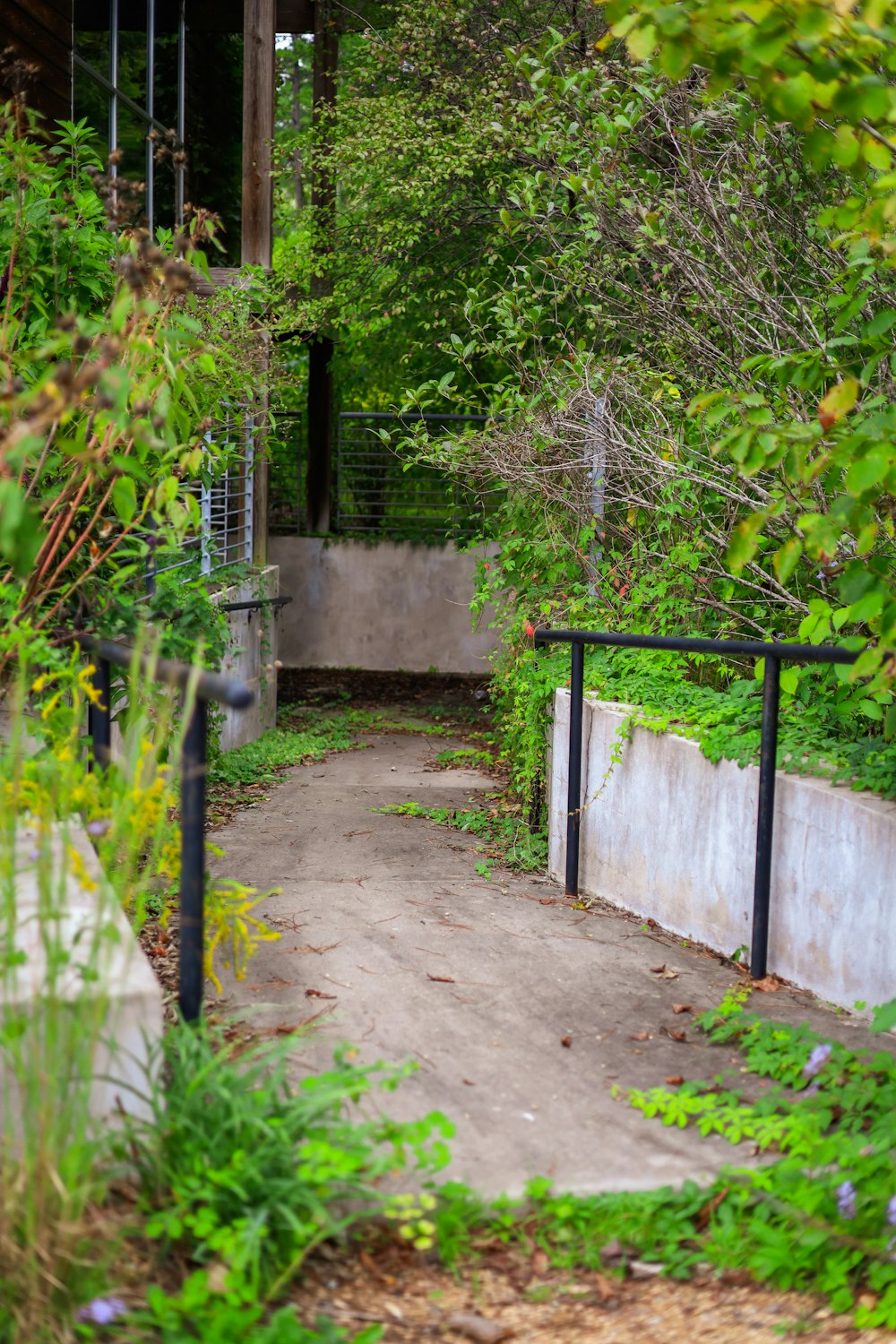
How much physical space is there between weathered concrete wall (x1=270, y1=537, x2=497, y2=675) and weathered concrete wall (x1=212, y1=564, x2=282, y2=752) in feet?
9.98

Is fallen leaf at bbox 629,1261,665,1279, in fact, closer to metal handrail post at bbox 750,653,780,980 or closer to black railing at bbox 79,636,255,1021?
black railing at bbox 79,636,255,1021

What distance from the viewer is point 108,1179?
7.23 ft

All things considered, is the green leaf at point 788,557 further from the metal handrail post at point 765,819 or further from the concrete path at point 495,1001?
the concrete path at point 495,1001

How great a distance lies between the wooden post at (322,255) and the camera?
34.9 ft

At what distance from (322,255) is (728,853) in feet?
26.7

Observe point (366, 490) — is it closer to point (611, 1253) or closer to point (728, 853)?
point (728, 853)

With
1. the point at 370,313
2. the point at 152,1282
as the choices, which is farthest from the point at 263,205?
the point at 152,1282

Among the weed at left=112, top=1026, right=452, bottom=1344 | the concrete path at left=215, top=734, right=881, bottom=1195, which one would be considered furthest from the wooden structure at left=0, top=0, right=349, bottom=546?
the weed at left=112, top=1026, right=452, bottom=1344

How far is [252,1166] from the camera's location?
89.0 inches

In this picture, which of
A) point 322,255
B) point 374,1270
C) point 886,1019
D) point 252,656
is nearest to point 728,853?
point 886,1019

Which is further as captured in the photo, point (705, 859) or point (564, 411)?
point (564, 411)

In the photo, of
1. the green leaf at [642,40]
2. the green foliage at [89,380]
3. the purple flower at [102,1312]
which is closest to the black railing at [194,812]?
the green foliage at [89,380]

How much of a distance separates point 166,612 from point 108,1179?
10.4 feet

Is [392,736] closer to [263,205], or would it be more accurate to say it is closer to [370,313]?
[370,313]
